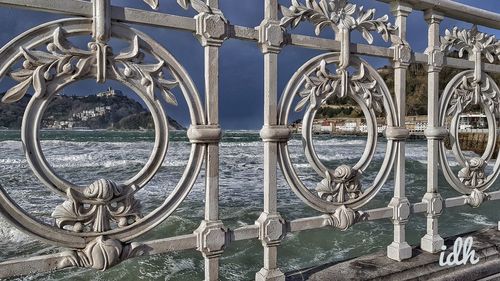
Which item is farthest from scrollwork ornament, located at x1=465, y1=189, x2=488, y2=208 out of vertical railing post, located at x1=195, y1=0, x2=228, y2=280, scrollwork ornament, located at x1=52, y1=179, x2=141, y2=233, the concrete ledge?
scrollwork ornament, located at x1=52, y1=179, x2=141, y2=233

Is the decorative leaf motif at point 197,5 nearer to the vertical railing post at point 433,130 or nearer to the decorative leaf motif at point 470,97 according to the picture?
the vertical railing post at point 433,130

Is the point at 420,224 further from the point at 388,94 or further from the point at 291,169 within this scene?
the point at 291,169

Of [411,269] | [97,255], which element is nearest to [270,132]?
[97,255]

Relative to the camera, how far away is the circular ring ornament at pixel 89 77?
2.02 meters

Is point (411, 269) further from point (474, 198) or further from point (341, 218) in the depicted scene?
point (474, 198)

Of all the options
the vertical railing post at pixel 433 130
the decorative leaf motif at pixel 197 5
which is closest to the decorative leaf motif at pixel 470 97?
the vertical railing post at pixel 433 130

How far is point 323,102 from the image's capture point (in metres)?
2.88

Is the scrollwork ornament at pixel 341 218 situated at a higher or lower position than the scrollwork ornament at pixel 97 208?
lower

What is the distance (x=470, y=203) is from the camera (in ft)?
12.6

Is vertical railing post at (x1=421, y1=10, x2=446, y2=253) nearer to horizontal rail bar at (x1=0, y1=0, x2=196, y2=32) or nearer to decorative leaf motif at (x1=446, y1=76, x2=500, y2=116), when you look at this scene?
decorative leaf motif at (x1=446, y1=76, x2=500, y2=116)

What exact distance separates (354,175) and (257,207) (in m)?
8.32

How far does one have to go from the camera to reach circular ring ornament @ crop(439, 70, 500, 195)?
3.67 m

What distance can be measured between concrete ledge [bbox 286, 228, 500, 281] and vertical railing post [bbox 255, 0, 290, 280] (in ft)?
1.13

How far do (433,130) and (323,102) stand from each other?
1.36 meters
